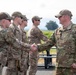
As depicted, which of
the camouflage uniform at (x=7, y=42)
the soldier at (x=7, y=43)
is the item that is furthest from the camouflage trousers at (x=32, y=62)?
the camouflage uniform at (x=7, y=42)

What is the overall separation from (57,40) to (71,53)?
37 cm

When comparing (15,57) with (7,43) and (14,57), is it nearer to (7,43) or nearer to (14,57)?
(14,57)

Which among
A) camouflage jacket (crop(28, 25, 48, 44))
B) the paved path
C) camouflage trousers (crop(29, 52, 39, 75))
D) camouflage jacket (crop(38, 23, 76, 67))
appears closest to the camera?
camouflage jacket (crop(38, 23, 76, 67))

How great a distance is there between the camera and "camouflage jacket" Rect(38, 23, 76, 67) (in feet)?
23.0

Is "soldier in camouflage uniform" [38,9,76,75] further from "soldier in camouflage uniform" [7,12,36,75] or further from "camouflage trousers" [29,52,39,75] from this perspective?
"camouflage trousers" [29,52,39,75]

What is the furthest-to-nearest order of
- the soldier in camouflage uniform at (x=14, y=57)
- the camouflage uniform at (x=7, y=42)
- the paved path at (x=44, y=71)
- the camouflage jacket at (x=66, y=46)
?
1. the paved path at (x=44, y=71)
2. the soldier in camouflage uniform at (x=14, y=57)
3. the camouflage uniform at (x=7, y=42)
4. the camouflage jacket at (x=66, y=46)

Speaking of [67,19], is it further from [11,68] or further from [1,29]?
[11,68]

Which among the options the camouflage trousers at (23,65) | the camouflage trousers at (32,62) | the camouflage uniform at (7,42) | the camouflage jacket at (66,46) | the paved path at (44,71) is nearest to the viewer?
the camouflage jacket at (66,46)

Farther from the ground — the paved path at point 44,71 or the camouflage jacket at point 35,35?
the camouflage jacket at point 35,35

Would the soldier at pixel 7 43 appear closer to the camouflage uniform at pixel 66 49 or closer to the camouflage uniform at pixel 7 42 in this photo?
the camouflage uniform at pixel 7 42

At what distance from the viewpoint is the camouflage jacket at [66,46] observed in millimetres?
6996

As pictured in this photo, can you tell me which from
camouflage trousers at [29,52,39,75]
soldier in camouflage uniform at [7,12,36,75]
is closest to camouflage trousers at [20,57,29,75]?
camouflage trousers at [29,52,39,75]

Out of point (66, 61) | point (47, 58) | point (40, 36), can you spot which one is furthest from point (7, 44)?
point (47, 58)

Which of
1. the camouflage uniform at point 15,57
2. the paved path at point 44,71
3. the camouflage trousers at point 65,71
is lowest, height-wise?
the paved path at point 44,71
